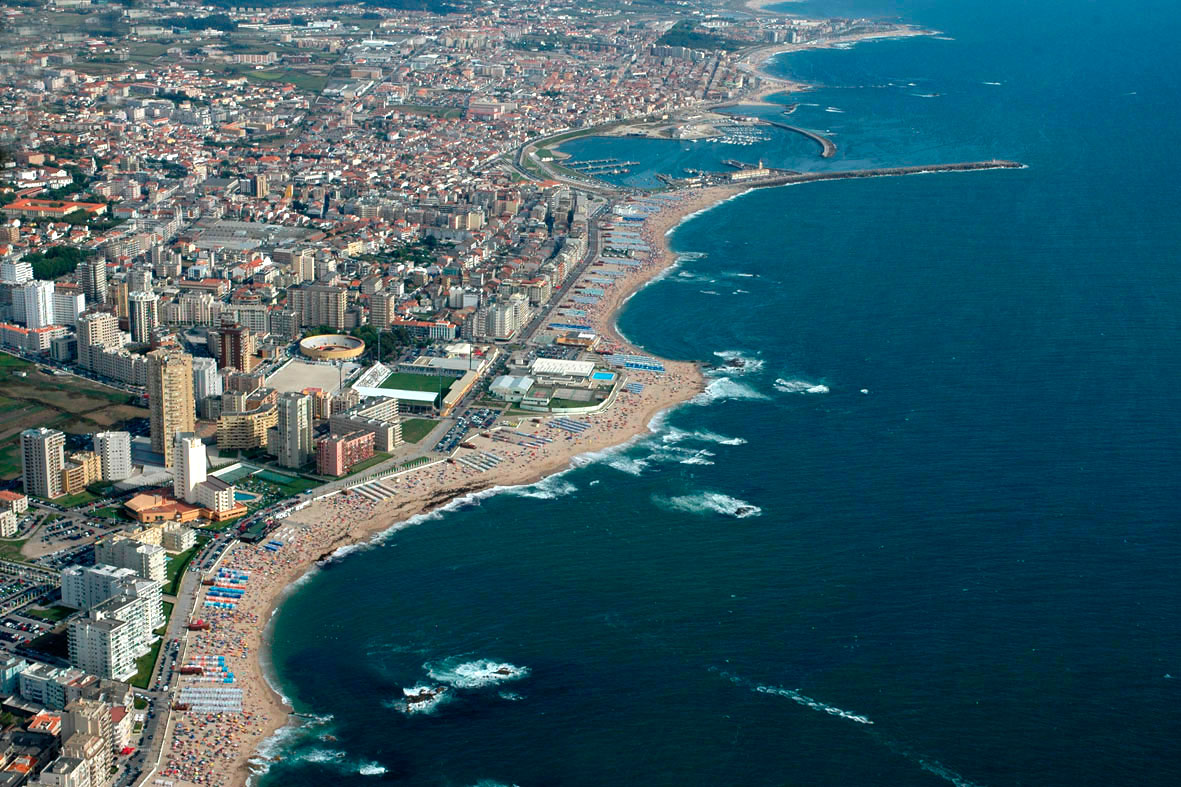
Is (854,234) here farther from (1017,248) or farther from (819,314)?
(819,314)

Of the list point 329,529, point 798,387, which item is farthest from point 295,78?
point 329,529

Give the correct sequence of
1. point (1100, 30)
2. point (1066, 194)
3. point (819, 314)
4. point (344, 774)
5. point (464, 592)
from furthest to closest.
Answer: point (1100, 30), point (1066, 194), point (819, 314), point (464, 592), point (344, 774)

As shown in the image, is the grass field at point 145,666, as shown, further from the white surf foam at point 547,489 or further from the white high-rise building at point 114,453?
the white surf foam at point 547,489

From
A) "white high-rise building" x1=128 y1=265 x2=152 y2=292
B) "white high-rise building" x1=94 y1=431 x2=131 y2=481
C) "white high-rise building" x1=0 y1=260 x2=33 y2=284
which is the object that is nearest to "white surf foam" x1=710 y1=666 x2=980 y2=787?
"white high-rise building" x1=94 y1=431 x2=131 y2=481

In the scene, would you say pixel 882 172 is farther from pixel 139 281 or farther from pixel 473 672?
pixel 473 672

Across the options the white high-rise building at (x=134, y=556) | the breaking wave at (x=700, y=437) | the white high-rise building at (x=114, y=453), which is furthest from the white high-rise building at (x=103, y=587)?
the breaking wave at (x=700, y=437)

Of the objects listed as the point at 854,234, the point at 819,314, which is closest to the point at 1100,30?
the point at 854,234
